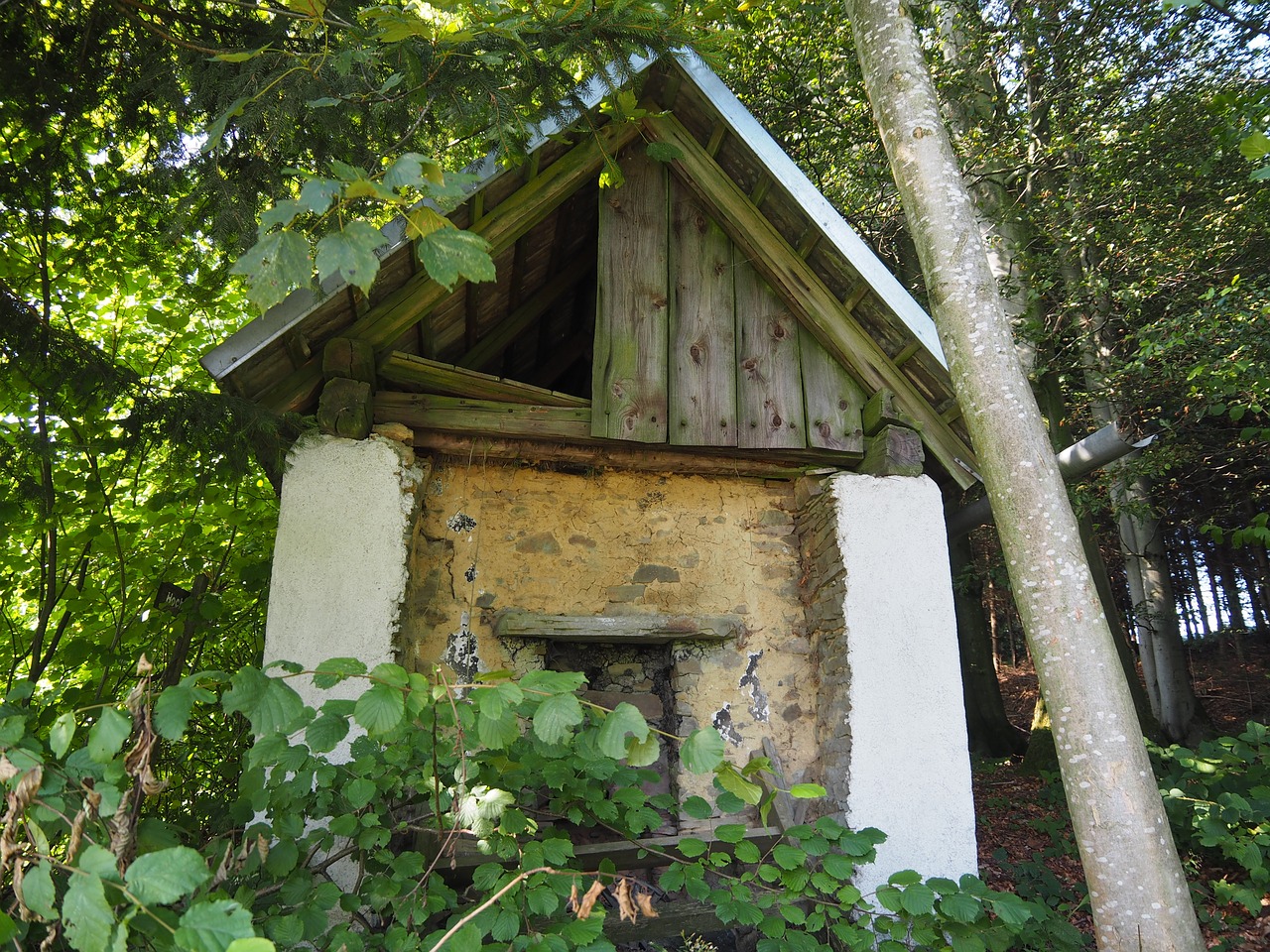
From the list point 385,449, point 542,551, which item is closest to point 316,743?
point 385,449

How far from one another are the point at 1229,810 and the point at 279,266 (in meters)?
5.66

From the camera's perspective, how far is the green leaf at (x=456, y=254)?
1.87 metres

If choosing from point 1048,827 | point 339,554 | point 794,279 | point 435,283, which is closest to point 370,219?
point 435,283

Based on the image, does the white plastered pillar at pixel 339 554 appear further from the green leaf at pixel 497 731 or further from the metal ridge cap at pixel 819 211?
the metal ridge cap at pixel 819 211

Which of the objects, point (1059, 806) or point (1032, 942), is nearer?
point (1032, 942)

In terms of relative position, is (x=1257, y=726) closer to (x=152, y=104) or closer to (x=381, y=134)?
(x=381, y=134)

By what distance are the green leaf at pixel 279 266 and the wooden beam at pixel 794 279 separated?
9.81ft

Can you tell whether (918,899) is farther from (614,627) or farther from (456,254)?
(456,254)

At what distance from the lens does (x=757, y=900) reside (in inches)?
114

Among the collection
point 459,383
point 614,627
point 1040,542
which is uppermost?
point 459,383

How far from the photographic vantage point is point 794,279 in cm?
442

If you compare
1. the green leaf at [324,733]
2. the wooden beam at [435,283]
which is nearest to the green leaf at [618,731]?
the green leaf at [324,733]

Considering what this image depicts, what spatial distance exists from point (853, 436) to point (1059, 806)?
468 cm

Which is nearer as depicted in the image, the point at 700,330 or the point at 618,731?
the point at 618,731
